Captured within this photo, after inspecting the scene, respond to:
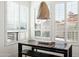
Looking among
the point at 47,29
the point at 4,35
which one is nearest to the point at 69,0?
the point at 47,29

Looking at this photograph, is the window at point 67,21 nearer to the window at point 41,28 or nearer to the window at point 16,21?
the window at point 41,28

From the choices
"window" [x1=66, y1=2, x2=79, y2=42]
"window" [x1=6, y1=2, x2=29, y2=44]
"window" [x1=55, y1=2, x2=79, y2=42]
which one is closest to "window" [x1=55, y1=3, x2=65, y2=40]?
"window" [x1=55, y1=2, x2=79, y2=42]

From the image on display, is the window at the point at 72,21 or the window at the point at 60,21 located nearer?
the window at the point at 72,21

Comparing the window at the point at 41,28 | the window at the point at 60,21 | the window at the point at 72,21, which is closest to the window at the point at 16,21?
the window at the point at 41,28

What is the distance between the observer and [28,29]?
3.21 m

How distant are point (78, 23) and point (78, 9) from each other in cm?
33

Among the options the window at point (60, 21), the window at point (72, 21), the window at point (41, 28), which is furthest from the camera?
the window at point (41, 28)

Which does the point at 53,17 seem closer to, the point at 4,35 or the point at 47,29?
the point at 47,29

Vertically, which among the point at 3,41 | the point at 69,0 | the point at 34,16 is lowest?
the point at 3,41

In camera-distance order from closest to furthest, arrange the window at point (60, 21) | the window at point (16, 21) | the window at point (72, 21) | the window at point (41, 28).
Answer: the window at point (16, 21) < the window at point (72, 21) < the window at point (60, 21) < the window at point (41, 28)

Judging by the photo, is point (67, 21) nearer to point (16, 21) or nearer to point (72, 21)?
point (72, 21)

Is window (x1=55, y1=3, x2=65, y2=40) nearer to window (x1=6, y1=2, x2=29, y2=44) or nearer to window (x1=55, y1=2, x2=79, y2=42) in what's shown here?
window (x1=55, y1=2, x2=79, y2=42)

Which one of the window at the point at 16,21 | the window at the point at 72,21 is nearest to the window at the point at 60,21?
the window at the point at 72,21

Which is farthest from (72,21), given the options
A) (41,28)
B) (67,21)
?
(41,28)
